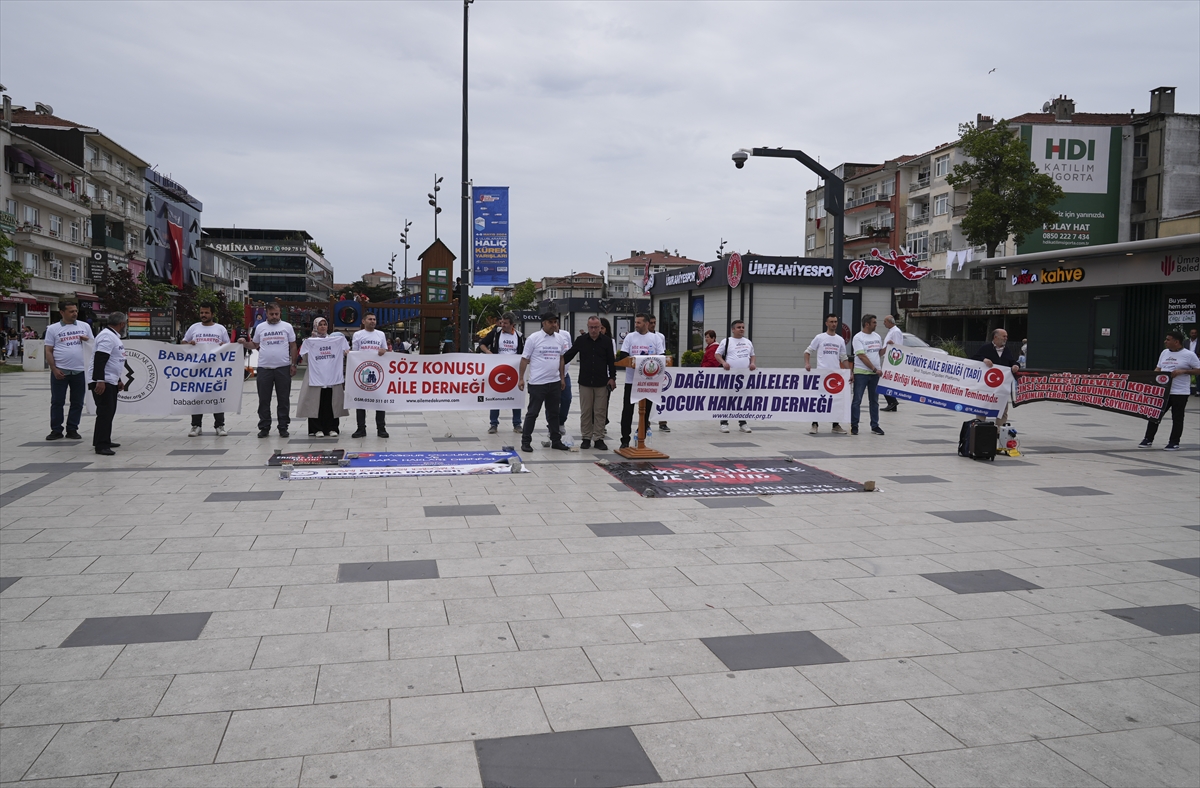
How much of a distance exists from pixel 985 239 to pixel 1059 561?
41.3 metres

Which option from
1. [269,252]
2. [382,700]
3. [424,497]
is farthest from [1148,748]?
[269,252]

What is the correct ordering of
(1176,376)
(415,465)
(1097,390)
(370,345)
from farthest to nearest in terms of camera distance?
(1097,390)
(370,345)
(1176,376)
(415,465)

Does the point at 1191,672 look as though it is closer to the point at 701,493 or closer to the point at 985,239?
the point at 701,493

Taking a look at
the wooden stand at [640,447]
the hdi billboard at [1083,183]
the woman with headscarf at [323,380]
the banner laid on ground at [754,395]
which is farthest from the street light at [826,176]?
the hdi billboard at [1083,183]

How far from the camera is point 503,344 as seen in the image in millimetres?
14086

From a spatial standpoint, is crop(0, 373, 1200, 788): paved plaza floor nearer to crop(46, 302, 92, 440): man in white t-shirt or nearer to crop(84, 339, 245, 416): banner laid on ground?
crop(46, 302, 92, 440): man in white t-shirt

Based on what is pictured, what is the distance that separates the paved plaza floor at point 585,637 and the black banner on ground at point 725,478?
509mm

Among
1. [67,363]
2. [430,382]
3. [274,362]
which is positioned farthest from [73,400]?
[430,382]

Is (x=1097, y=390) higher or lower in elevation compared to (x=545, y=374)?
lower

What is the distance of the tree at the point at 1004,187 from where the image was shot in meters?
41.6

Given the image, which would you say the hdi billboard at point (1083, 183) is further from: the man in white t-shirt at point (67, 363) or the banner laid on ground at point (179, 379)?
the man in white t-shirt at point (67, 363)

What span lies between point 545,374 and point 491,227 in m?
12.2

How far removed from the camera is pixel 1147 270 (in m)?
23.0

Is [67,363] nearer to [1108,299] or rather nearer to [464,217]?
[464,217]
